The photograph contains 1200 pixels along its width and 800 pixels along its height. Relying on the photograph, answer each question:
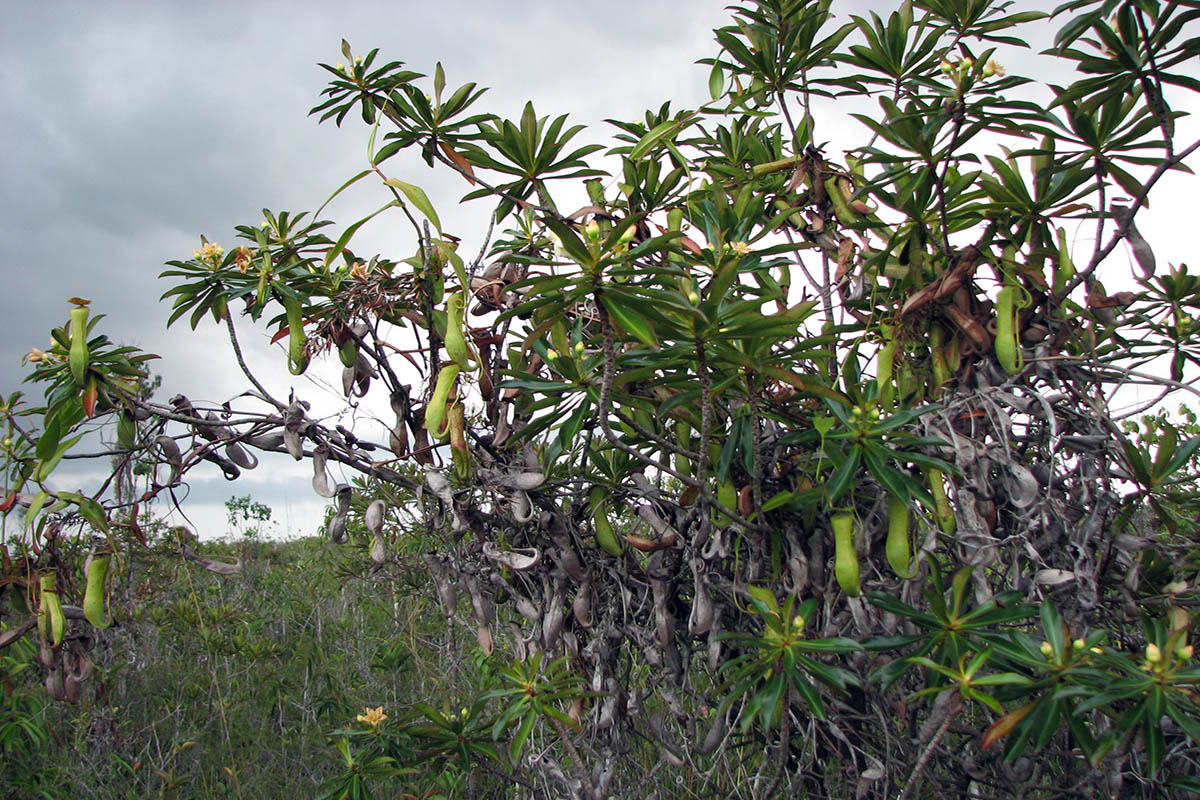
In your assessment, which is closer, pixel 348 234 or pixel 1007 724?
pixel 1007 724

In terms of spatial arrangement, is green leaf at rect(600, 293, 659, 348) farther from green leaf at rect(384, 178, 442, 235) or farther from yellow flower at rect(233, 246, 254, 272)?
yellow flower at rect(233, 246, 254, 272)

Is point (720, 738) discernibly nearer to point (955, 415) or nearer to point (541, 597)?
point (541, 597)

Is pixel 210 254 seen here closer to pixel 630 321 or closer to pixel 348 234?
pixel 348 234

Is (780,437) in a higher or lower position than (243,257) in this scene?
lower

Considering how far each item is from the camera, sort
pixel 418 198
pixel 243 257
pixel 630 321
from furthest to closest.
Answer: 1. pixel 243 257
2. pixel 418 198
3. pixel 630 321

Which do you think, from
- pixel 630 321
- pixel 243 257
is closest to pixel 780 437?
pixel 630 321

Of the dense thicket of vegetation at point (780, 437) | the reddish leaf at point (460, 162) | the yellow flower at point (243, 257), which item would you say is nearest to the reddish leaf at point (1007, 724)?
the dense thicket of vegetation at point (780, 437)

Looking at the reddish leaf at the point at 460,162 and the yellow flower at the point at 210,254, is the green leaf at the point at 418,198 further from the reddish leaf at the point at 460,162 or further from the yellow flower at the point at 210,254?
the yellow flower at the point at 210,254

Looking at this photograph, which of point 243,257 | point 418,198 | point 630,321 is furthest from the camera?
point 243,257

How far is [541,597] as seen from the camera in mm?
1827

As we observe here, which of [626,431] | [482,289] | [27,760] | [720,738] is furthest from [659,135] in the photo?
[27,760]

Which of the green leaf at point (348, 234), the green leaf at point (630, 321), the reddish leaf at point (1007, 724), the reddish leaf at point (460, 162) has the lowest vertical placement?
the reddish leaf at point (1007, 724)

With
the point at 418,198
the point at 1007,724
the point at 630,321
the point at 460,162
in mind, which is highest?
the point at 460,162

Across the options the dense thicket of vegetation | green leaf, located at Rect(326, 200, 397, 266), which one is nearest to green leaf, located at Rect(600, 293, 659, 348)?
the dense thicket of vegetation
